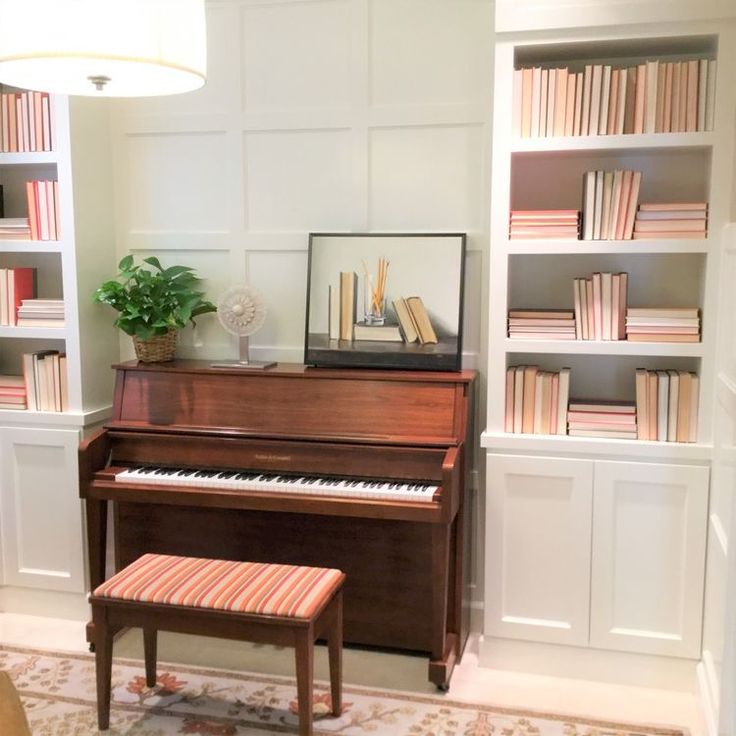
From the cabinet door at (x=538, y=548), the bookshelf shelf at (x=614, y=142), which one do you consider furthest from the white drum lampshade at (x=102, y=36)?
the cabinet door at (x=538, y=548)

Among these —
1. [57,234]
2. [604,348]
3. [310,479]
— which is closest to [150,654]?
[310,479]

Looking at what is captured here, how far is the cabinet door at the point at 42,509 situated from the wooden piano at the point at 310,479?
0.78 ft

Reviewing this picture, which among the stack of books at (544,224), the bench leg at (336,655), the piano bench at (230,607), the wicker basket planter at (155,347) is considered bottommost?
the bench leg at (336,655)

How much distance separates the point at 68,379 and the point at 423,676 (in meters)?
1.77

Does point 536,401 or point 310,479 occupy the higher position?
point 536,401

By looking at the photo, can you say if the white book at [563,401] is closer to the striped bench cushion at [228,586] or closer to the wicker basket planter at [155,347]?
the striped bench cushion at [228,586]

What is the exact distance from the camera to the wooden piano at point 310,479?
107 inches

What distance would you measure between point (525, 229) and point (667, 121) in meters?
0.55

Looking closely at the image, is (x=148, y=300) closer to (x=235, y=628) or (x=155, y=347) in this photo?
(x=155, y=347)

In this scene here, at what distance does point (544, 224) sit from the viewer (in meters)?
2.75

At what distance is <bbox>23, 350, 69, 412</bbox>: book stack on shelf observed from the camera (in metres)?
3.26

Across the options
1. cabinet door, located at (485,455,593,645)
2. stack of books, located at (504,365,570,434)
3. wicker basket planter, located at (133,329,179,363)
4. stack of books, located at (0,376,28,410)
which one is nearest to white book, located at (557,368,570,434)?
stack of books, located at (504,365,570,434)

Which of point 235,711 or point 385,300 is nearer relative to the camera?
point 235,711

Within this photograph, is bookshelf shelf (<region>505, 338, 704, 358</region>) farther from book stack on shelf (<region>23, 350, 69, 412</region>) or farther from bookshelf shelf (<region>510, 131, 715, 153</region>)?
book stack on shelf (<region>23, 350, 69, 412</region>)
